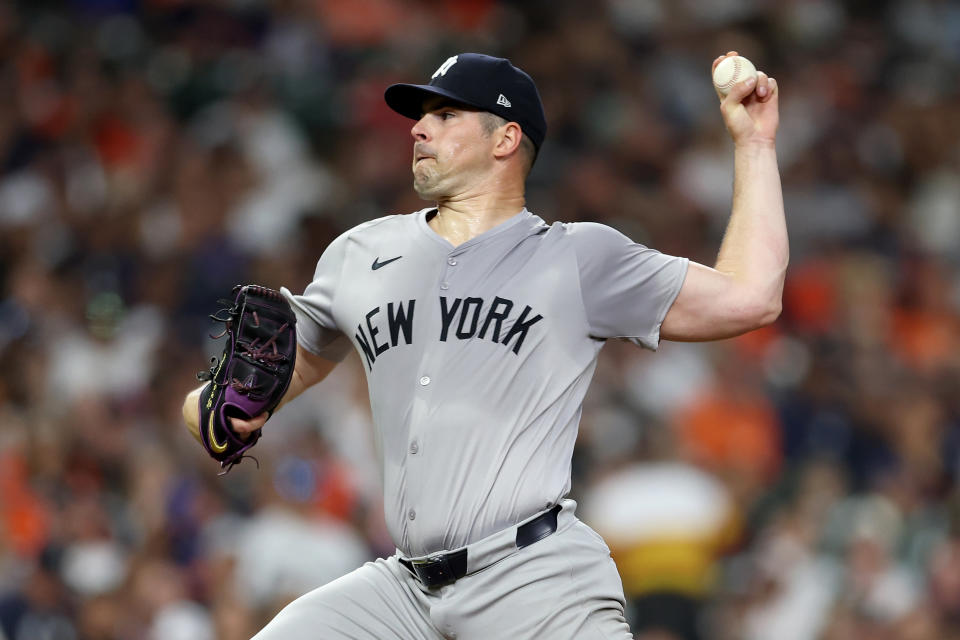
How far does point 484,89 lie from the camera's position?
3.80m

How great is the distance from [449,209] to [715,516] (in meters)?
4.03

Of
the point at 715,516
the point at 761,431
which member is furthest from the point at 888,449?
the point at 715,516

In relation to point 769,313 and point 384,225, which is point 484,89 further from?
point 769,313

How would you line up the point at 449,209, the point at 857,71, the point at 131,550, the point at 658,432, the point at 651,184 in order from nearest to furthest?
1. the point at 449,209
2. the point at 131,550
3. the point at 658,432
4. the point at 651,184
5. the point at 857,71

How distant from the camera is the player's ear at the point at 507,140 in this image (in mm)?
3840

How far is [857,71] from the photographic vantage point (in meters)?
10.8

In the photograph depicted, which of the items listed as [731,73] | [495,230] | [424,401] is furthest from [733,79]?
[424,401]

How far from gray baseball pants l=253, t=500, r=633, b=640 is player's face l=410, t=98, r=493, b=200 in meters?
0.89

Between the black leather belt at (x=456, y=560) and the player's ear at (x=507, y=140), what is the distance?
0.96 metres

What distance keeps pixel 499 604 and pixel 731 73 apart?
4.95 ft

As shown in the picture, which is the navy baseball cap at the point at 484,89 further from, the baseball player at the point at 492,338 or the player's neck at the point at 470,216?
the player's neck at the point at 470,216

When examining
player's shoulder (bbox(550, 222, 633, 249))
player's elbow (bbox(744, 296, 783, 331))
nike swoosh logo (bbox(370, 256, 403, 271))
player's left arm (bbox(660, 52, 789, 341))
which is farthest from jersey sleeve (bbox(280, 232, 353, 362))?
player's elbow (bbox(744, 296, 783, 331))

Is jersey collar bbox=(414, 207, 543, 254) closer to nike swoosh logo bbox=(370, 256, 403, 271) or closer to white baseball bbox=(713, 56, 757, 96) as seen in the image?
nike swoosh logo bbox=(370, 256, 403, 271)

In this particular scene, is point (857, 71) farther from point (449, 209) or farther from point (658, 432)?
point (449, 209)
